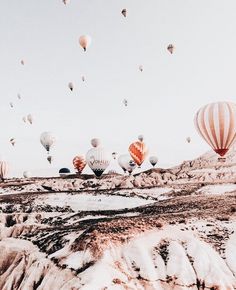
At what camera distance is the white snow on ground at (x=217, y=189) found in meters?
38.6

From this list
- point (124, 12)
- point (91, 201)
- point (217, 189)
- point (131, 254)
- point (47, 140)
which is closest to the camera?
point (131, 254)

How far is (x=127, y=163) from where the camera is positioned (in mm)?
84438

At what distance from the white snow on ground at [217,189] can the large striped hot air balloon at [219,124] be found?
11.2 ft

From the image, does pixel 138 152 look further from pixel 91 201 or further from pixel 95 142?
pixel 91 201

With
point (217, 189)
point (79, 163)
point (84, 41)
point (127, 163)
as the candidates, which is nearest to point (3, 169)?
point (79, 163)

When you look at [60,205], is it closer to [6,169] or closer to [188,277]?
[188,277]

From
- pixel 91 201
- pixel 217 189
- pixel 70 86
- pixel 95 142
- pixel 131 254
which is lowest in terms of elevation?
pixel 131 254

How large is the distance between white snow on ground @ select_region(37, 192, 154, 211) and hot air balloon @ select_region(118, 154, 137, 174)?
41709 millimetres

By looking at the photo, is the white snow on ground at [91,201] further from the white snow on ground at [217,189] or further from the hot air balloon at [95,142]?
the hot air balloon at [95,142]

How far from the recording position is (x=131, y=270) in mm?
16609

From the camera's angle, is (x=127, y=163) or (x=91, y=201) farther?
(x=127, y=163)

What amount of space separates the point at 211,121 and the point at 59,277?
26713mm

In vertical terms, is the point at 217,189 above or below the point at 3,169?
below

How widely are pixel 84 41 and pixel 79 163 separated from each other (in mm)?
34628
